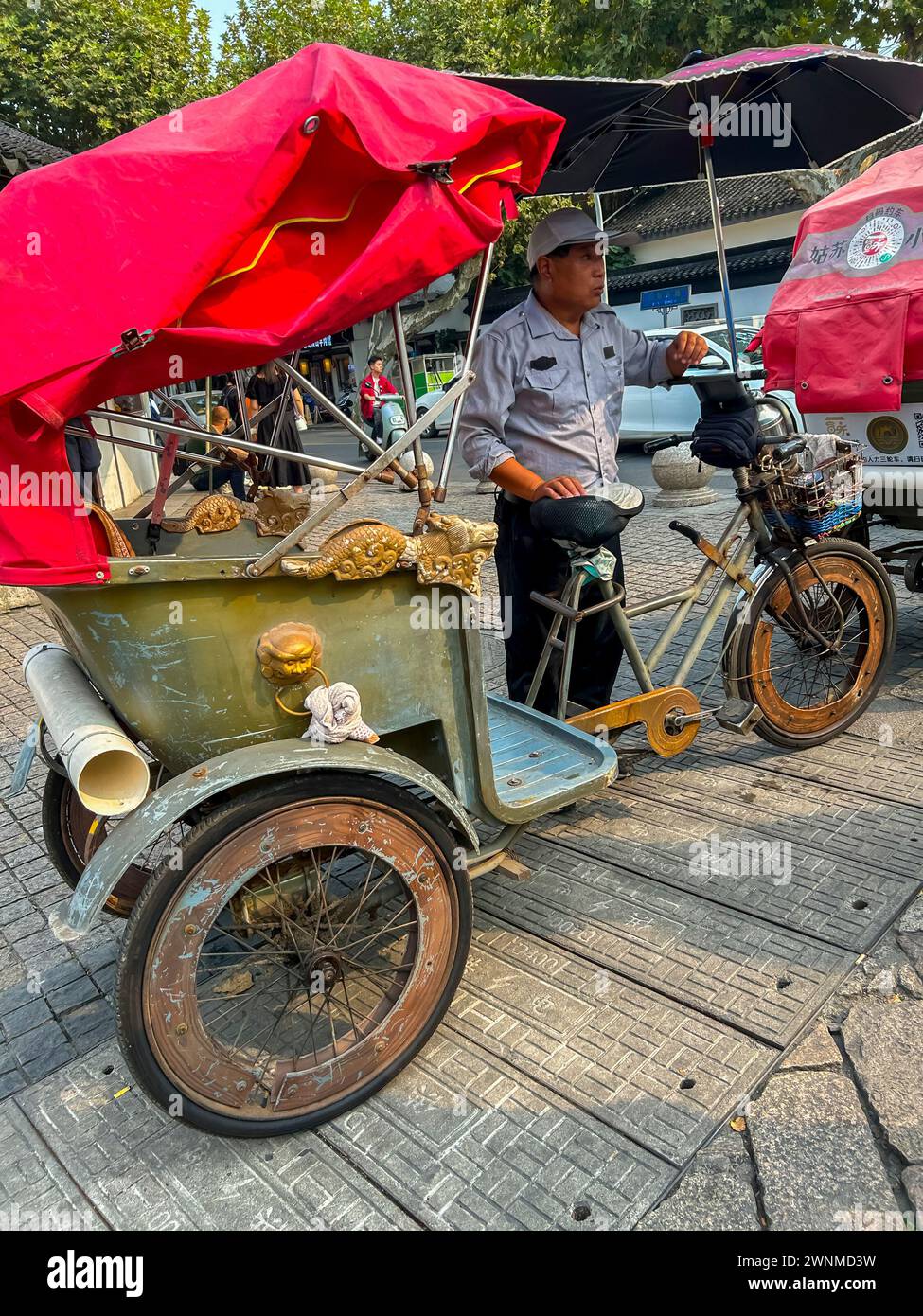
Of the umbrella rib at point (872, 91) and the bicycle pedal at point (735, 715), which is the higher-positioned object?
the umbrella rib at point (872, 91)

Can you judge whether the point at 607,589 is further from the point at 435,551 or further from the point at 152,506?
the point at 152,506

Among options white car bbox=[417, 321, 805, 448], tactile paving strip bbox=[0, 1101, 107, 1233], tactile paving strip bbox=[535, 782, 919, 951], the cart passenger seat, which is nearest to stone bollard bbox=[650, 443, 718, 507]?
white car bbox=[417, 321, 805, 448]

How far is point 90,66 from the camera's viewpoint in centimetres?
1903

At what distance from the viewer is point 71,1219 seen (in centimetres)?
198

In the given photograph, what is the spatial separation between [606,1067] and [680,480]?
24.0 ft

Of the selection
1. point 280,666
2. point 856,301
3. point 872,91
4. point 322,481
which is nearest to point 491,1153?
point 280,666

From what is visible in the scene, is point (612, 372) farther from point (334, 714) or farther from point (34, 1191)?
point (34, 1191)

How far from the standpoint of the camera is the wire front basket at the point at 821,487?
131 inches

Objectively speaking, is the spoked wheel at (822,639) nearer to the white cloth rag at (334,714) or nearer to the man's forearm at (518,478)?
the man's forearm at (518,478)

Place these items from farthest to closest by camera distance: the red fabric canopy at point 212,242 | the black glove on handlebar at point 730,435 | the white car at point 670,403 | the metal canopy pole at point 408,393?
1. the white car at point 670,403
2. the black glove on handlebar at point 730,435
3. the metal canopy pole at point 408,393
4. the red fabric canopy at point 212,242

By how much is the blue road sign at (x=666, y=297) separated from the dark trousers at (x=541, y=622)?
21.6 metres

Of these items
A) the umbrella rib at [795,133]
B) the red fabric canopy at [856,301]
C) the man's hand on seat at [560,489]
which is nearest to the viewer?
the man's hand on seat at [560,489]

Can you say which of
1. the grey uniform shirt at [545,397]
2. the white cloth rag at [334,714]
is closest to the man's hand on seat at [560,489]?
the grey uniform shirt at [545,397]
